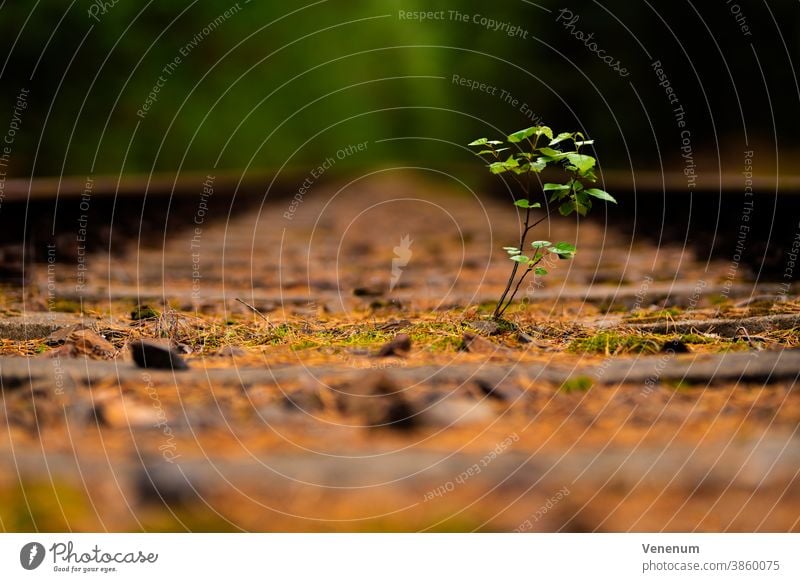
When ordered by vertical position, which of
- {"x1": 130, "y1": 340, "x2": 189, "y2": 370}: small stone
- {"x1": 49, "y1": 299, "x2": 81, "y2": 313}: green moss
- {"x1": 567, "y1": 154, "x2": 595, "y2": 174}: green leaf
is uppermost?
{"x1": 567, "y1": 154, "x2": 595, "y2": 174}: green leaf

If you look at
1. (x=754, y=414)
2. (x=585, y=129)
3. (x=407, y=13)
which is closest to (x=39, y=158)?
(x=407, y=13)

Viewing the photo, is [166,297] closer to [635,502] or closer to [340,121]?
[635,502]

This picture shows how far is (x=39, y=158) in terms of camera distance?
6.50 metres

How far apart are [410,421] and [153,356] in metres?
0.69

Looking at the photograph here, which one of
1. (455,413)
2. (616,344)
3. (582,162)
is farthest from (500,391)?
(582,162)

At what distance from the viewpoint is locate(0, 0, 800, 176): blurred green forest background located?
605cm

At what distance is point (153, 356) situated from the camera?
1.76 meters

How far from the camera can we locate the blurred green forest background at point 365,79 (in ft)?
19.8

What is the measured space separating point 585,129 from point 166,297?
4996mm

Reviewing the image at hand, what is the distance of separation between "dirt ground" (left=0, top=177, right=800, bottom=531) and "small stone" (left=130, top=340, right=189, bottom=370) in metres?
0.04

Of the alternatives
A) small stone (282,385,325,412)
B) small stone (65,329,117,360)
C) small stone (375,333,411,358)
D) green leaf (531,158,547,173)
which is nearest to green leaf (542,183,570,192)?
green leaf (531,158,547,173)
